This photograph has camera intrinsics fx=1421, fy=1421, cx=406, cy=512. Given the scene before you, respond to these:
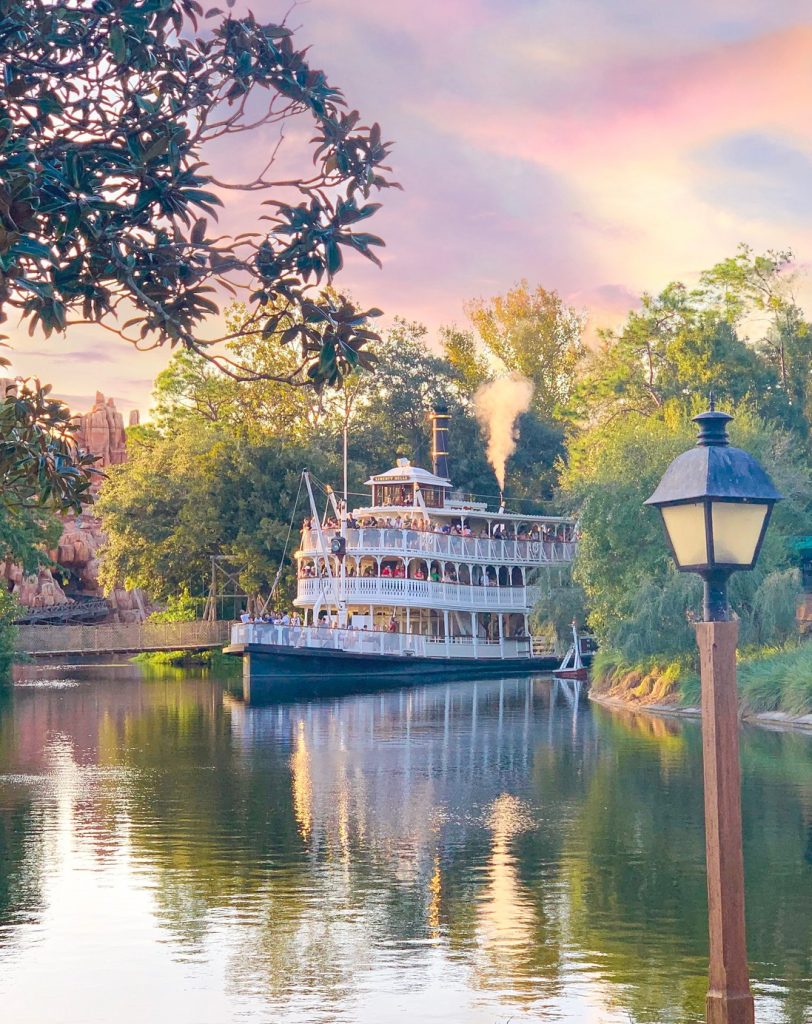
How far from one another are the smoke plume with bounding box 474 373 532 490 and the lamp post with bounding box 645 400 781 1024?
62003 mm

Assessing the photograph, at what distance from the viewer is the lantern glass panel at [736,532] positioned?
658cm

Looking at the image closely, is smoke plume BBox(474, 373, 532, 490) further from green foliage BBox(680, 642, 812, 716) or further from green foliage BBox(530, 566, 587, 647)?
green foliage BBox(680, 642, 812, 716)

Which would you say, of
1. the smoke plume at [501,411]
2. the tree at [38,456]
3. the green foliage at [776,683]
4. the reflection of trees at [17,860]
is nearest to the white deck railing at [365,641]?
the smoke plume at [501,411]

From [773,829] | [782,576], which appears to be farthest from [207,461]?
[773,829]

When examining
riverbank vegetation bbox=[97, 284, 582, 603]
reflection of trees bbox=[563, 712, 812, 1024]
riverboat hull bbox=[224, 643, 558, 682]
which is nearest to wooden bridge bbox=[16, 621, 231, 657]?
riverbank vegetation bbox=[97, 284, 582, 603]

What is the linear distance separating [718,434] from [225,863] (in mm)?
11316

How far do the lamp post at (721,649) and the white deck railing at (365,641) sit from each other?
135ft

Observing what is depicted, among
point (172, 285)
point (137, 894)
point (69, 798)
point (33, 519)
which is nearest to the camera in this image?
point (172, 285)

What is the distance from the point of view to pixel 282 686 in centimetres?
4650

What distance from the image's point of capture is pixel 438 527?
52969mm

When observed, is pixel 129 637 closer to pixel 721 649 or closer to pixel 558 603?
pixel 558 603

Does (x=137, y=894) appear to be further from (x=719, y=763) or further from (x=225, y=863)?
(x=719, y=763)

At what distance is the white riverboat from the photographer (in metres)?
48.7

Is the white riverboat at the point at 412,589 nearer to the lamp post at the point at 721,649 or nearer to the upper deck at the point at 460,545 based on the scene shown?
the upper deck at the point at 460,545
